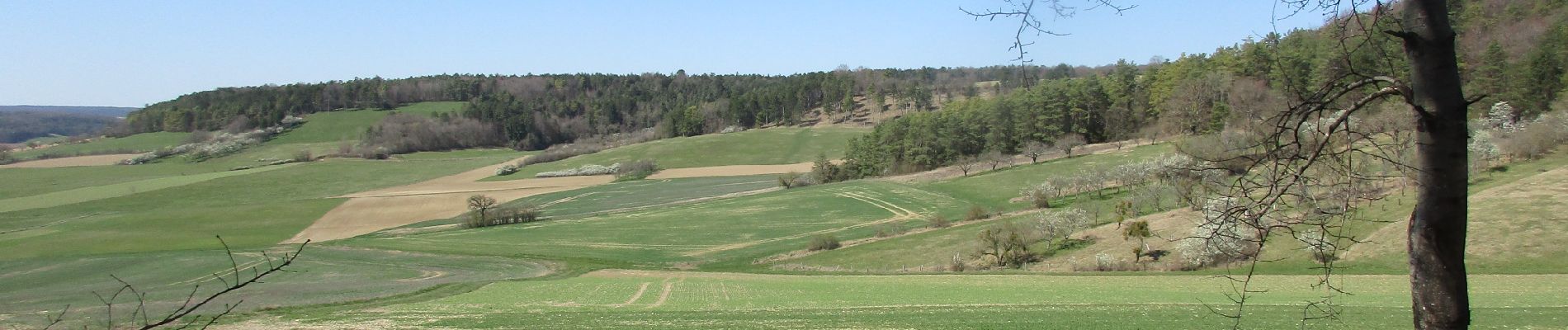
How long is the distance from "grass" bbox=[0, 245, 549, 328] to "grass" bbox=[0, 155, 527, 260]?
15.2 ft

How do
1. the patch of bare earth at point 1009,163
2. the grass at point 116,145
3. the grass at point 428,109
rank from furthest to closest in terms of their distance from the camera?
the grass at point 428,109, the grass at point 116,145, the patch of bare earth at point 1009,163

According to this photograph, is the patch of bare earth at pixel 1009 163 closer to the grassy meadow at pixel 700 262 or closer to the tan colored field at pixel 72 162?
the grassy meadow at pixel 700 262

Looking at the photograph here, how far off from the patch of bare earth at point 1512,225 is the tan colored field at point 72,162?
14711 cm

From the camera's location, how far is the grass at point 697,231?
48.4 meters

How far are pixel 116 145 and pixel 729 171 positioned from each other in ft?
366

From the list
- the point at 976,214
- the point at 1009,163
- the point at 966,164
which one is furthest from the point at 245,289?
the point at 1009,163

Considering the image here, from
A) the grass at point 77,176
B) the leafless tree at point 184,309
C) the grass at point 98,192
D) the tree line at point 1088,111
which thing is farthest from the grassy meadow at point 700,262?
the tree line at point 1088,111

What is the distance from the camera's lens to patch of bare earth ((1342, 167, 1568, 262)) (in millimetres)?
27234

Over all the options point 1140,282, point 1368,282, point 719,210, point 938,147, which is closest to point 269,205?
point 719,210

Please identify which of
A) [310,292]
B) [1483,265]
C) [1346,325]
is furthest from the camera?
[310,292]

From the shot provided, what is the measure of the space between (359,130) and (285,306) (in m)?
159

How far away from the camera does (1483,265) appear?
2670cm

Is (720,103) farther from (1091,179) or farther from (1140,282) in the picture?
(1140,282)

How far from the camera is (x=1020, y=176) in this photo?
75125 mm
